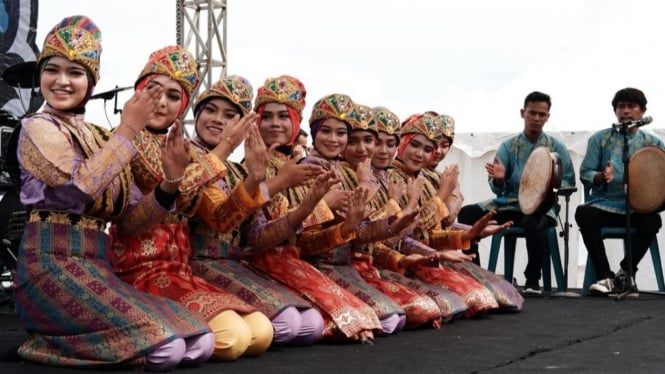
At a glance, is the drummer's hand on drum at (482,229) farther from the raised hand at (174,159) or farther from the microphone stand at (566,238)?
the raised hand at (174,159)

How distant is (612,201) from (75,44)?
5.31 metres

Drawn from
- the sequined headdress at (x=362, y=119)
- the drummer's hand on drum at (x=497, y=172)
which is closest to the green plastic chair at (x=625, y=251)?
the drummer's hand on drum at (x=497, y=172)

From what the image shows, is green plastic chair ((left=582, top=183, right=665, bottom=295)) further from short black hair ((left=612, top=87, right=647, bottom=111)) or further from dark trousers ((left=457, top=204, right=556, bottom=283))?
short black hair ((left=612, top=87, right=647, bottom=111))

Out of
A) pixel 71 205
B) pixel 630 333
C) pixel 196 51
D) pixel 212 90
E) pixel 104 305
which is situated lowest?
pixel 630 333

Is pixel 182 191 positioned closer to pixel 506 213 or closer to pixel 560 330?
pixel 560 330

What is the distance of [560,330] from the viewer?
17.6 ft

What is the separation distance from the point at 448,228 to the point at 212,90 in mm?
2753

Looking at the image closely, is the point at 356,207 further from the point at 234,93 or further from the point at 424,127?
the point at 424,127

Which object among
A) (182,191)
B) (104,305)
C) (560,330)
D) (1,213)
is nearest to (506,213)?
(560,330)

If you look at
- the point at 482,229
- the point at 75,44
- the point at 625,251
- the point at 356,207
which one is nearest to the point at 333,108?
the point at 356,207

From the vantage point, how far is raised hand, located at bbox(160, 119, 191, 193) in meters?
3.68

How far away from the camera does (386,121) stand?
5918 mm

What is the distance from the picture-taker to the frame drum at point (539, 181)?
7.57 metres

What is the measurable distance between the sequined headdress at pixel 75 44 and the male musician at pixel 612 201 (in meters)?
5.03
